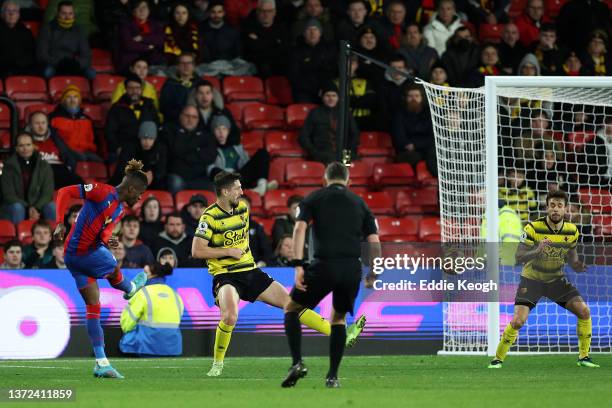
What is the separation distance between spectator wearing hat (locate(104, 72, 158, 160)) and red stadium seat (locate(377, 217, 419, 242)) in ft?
11.3

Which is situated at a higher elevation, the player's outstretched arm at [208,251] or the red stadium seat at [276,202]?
the red stadium seat at [276,202]

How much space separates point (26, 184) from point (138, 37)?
11.3ft

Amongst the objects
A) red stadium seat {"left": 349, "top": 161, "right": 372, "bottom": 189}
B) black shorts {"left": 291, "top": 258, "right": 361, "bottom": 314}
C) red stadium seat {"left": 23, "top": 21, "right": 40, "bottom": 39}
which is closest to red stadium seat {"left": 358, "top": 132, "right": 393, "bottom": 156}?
red stadium seat {"left": 349, "top": 161, "right": 372, "bottom": 189}

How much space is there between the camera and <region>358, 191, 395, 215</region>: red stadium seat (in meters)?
18.1

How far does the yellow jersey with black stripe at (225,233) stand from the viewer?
38.8 ft

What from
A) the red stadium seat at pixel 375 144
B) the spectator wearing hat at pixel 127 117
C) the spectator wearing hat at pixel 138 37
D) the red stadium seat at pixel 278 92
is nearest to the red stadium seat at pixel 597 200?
the red stadium seat at pixel 375 144

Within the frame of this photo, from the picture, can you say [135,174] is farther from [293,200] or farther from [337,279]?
[293,200]

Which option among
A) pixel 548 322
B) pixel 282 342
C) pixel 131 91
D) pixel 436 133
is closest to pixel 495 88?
pixel 436 133

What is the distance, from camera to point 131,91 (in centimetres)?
1770

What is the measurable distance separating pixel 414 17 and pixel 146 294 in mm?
8076

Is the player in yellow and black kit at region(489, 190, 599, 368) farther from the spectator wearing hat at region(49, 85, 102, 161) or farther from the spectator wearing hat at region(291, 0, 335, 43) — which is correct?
the spectator wearing hat at region(291, 0, 335, 43)

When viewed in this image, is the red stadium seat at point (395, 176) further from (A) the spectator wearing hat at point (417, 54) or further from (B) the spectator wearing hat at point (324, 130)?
(A) the spectator wearing hat at point (417, 54)

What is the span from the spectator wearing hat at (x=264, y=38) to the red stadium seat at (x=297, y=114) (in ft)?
2.65

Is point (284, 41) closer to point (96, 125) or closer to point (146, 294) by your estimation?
point (96, 125)
